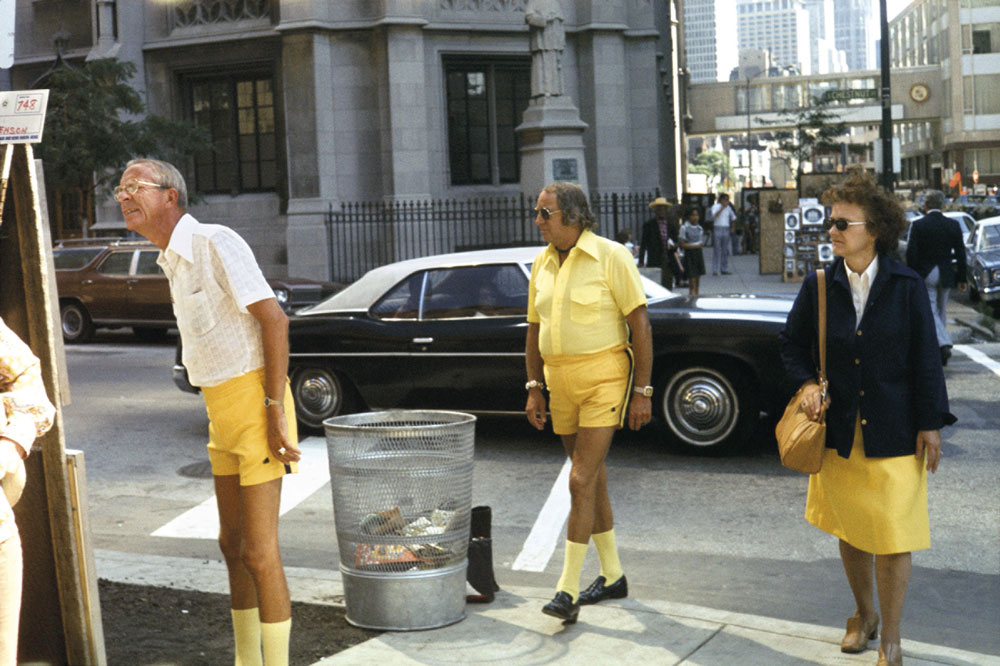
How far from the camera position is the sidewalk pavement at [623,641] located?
4824 mm

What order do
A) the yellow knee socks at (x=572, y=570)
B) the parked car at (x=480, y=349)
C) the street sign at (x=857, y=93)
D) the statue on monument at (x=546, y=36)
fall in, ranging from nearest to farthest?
the yellow knee socks at (x=572, y=570) → the parked car at (x=480, y=349) → the statue on monument at (x=546, y=36) → the street sign at (x=857, y=93)

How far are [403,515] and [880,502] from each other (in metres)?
1.97

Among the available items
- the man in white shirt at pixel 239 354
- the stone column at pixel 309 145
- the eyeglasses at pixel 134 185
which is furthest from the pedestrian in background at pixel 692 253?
the eyeglasses at pixel 134 185

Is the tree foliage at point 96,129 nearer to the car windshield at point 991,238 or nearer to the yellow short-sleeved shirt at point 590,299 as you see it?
the car windshield at point 991,238

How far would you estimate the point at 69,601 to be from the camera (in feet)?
14.2

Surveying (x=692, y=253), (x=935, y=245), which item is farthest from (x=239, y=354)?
(x=692, y=253)

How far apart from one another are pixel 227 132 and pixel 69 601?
85.7 ft

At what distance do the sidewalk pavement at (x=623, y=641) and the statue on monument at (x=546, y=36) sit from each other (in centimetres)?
1637

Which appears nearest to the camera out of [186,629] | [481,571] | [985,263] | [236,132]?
[186,629]

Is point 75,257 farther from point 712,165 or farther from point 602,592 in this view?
point 712,165

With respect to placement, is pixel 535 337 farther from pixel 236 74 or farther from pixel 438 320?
pixel 236 74

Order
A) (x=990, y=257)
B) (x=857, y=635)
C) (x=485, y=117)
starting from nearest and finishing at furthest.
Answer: (x=857, y=635)
(x=990, y=257)
(x=485, y=117)

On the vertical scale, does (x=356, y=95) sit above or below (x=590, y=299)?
above

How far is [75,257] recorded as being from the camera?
2045 centimetres
